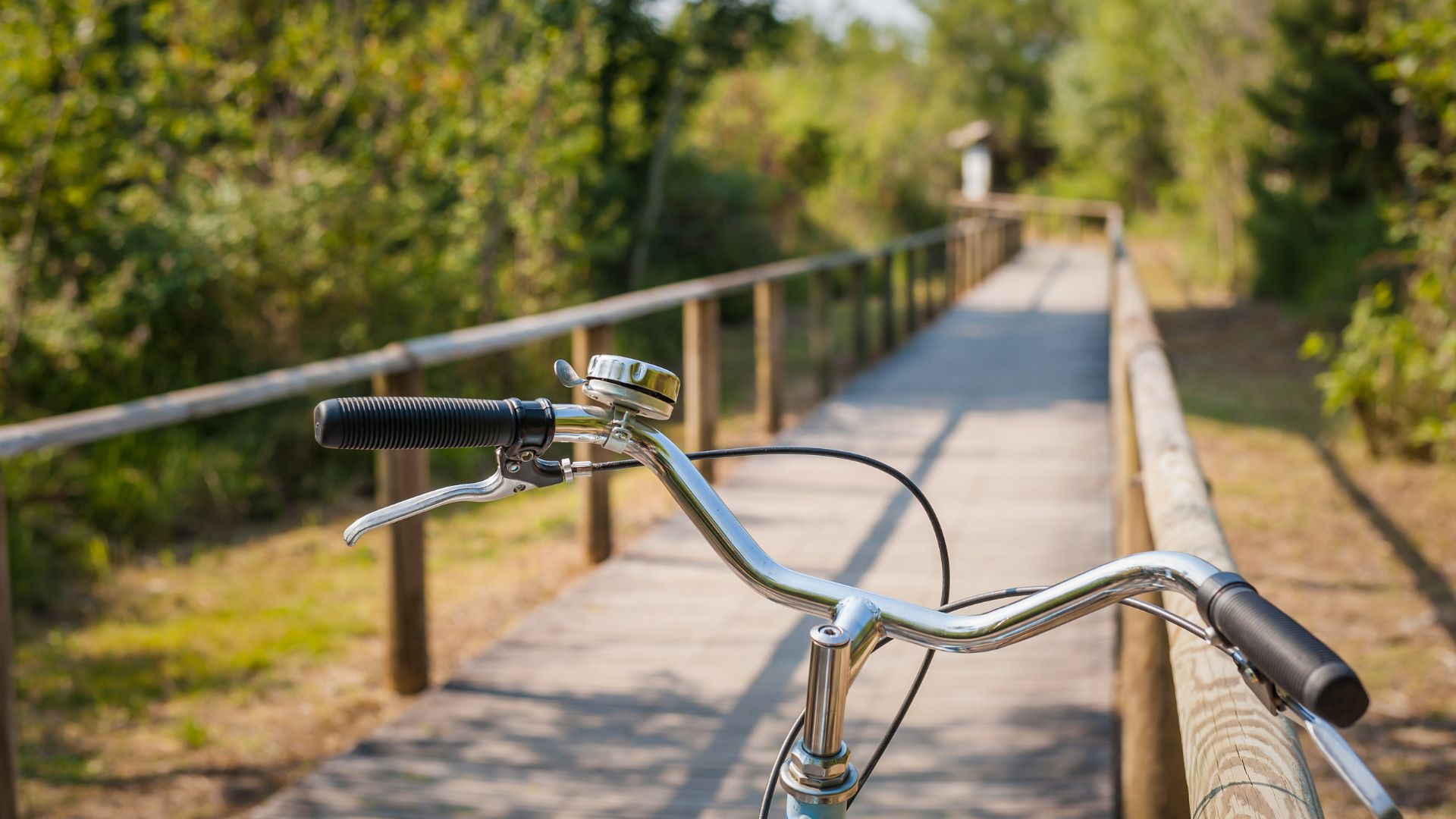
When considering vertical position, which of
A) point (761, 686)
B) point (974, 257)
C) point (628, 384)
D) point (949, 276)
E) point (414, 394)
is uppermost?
point (974, 257)

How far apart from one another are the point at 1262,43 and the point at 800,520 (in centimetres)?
1474

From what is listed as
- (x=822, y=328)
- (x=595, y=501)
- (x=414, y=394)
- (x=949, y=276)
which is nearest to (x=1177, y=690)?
(x=414, y=394)

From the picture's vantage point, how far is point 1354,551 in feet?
20.5

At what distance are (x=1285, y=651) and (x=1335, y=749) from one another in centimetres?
7

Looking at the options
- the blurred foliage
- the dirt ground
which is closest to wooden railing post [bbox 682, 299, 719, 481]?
the dirt ground

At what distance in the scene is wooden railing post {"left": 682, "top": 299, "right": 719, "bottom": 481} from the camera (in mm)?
6074

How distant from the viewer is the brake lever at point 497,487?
111cm

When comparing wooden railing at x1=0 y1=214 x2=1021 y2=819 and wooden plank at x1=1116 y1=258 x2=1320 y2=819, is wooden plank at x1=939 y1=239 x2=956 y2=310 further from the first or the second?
wooden plank at x1=1116 y1=258 x2=1320 y2=819

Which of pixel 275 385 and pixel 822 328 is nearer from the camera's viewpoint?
pixel 275 385

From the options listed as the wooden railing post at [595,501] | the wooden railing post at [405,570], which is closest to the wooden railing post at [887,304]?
the wooden railing post at [595,501]

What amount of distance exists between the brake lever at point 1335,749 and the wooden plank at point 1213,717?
0.67 ft

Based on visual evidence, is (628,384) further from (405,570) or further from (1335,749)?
(405,570)

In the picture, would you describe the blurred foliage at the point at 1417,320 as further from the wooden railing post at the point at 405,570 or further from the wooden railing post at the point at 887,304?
the wooden railing post at the point at 405,570

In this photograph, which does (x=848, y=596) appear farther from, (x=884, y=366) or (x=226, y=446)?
(x=884, y=366)
